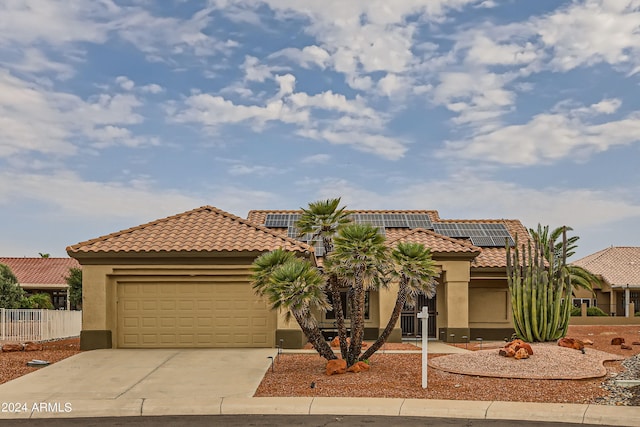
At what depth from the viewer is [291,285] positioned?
52.2 feet

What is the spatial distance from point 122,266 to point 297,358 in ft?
22.1

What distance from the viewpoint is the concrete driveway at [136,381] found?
13672mm

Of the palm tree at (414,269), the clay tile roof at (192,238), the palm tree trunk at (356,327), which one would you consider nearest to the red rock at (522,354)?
the palm tree at (414,269)

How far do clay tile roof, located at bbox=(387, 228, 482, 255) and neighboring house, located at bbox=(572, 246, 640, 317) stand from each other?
2467 cm

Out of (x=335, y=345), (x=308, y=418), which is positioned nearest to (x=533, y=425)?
(x=308, y=418)

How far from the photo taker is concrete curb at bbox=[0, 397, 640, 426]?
12.6m

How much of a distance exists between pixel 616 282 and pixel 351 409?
40264 millimetres

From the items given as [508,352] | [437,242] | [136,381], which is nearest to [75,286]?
[437,242]

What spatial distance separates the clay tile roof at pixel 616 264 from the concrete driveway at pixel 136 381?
3537cm

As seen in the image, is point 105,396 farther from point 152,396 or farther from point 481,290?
point 481,290

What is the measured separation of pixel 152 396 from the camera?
14.3 metres

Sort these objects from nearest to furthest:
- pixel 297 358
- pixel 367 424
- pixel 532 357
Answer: pixel 367 424, pixel 532 357, pixel 297 358

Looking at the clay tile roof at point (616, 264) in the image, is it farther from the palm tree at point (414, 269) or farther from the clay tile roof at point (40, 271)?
the clay tile roof at point (40, 271)

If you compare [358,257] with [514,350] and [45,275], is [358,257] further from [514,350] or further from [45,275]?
[45,275]
